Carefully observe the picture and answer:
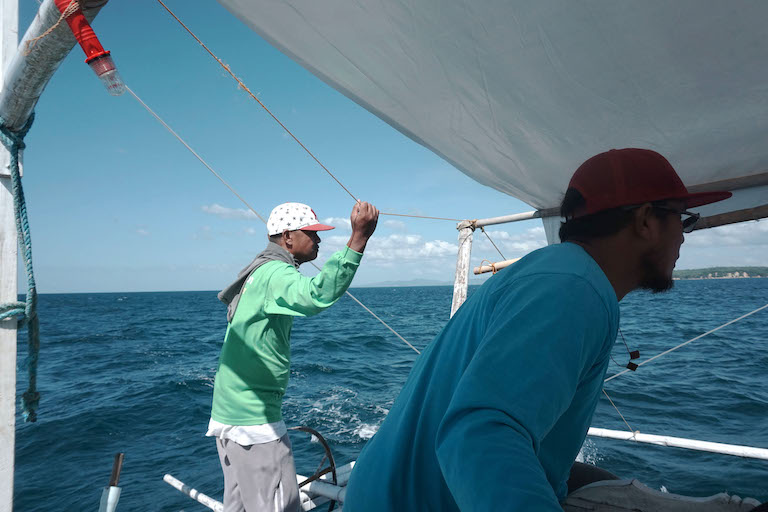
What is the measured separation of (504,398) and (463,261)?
2869 mm

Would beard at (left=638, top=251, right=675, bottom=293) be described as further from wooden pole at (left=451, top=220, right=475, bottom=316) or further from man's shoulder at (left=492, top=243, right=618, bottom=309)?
wooden pole at (left=451, top=220, right=475, bottom=316)

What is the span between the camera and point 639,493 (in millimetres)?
1086

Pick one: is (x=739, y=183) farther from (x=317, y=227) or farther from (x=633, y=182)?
(x=317, y=227)

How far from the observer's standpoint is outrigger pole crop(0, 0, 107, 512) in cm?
142

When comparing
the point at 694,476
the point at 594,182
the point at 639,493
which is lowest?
the point at 694,476

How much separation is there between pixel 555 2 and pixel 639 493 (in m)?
1.54

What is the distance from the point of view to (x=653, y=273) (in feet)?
3.03

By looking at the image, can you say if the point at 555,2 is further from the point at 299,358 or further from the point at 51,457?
the point at 299,358

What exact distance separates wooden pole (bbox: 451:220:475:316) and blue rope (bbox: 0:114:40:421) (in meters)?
2.52

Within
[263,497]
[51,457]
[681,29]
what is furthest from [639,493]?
[51,457]

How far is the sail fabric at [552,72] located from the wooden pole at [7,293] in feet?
2.78

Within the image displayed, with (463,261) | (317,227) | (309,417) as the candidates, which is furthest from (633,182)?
(309,417)

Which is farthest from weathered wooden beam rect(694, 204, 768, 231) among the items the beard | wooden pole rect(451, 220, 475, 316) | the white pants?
the white pants

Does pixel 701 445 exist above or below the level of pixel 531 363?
below
